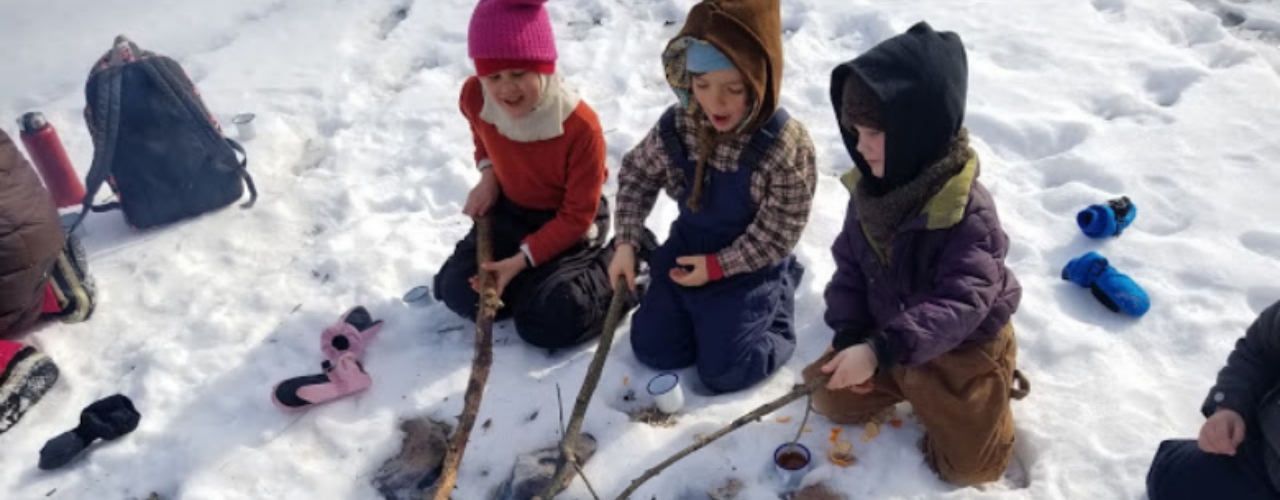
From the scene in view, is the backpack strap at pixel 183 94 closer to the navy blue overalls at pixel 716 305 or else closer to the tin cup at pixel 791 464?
the navy blue overalls at pixel 716 305

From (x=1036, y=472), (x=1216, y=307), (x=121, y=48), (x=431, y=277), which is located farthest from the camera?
(x=121, y=48)

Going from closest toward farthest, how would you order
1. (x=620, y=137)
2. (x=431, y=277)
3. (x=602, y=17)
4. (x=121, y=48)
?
(x=431, y=277), (x=121, y=48), (x=620, y=137), (x=602, y=17)

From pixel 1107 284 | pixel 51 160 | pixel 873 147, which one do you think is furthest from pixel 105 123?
pixel 1107 284

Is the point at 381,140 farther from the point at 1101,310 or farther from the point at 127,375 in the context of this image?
the point at 1101,310

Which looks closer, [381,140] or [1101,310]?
[1101,310]

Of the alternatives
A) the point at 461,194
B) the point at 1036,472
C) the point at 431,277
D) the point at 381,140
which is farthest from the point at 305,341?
the point at 1036,472

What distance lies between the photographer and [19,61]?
598 centimetres

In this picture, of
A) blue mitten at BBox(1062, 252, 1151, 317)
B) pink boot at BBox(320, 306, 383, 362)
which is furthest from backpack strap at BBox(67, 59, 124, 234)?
blue mitten at BBox(1062, 252, 1151, 317)

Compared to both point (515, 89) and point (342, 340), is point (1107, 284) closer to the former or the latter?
point (515, 89)

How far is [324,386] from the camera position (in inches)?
125

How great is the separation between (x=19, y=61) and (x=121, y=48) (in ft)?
8.21

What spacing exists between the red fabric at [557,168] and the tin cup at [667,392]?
27.2 inches

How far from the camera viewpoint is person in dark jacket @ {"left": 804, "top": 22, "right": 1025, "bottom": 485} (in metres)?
2.32

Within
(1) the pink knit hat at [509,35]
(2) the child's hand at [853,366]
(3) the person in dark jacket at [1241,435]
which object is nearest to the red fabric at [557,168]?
(1) the pink knit hat at [509,35]
